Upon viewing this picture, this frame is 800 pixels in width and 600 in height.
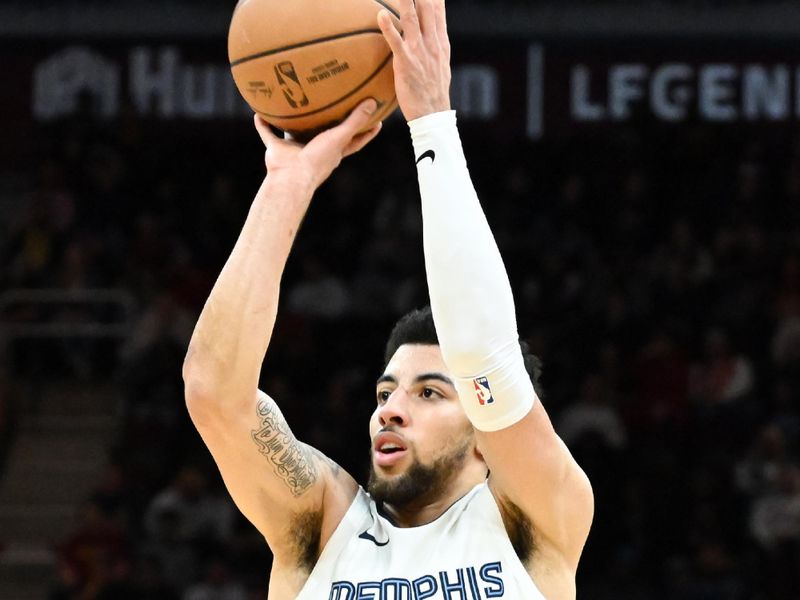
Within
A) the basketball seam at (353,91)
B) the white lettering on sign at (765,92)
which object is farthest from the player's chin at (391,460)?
the white lettering on sign at (765,92)

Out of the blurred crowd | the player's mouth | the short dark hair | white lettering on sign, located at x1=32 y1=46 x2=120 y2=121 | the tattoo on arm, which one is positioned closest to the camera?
the tattoo on arm

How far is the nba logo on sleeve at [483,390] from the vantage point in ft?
9.59

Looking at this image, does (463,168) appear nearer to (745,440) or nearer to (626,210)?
(745,440)

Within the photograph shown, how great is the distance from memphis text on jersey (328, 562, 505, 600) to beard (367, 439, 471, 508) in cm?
22

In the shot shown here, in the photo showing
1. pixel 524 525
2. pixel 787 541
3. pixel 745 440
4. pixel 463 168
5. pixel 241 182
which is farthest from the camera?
pixel 241 182

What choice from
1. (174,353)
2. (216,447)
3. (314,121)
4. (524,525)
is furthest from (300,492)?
(174,353)

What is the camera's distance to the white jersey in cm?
317

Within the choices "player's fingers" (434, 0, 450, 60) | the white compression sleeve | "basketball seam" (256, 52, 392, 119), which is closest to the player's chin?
the white compression sleeve

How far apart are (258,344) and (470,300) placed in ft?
1.44

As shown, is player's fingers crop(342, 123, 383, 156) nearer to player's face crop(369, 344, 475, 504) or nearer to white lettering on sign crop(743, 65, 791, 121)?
player's face crop(369, 344, 475, 504)

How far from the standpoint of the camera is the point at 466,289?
287cm

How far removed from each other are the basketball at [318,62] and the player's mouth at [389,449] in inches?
28.8

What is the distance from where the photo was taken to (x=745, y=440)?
9812 millimetres

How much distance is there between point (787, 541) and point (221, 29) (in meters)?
5.53
